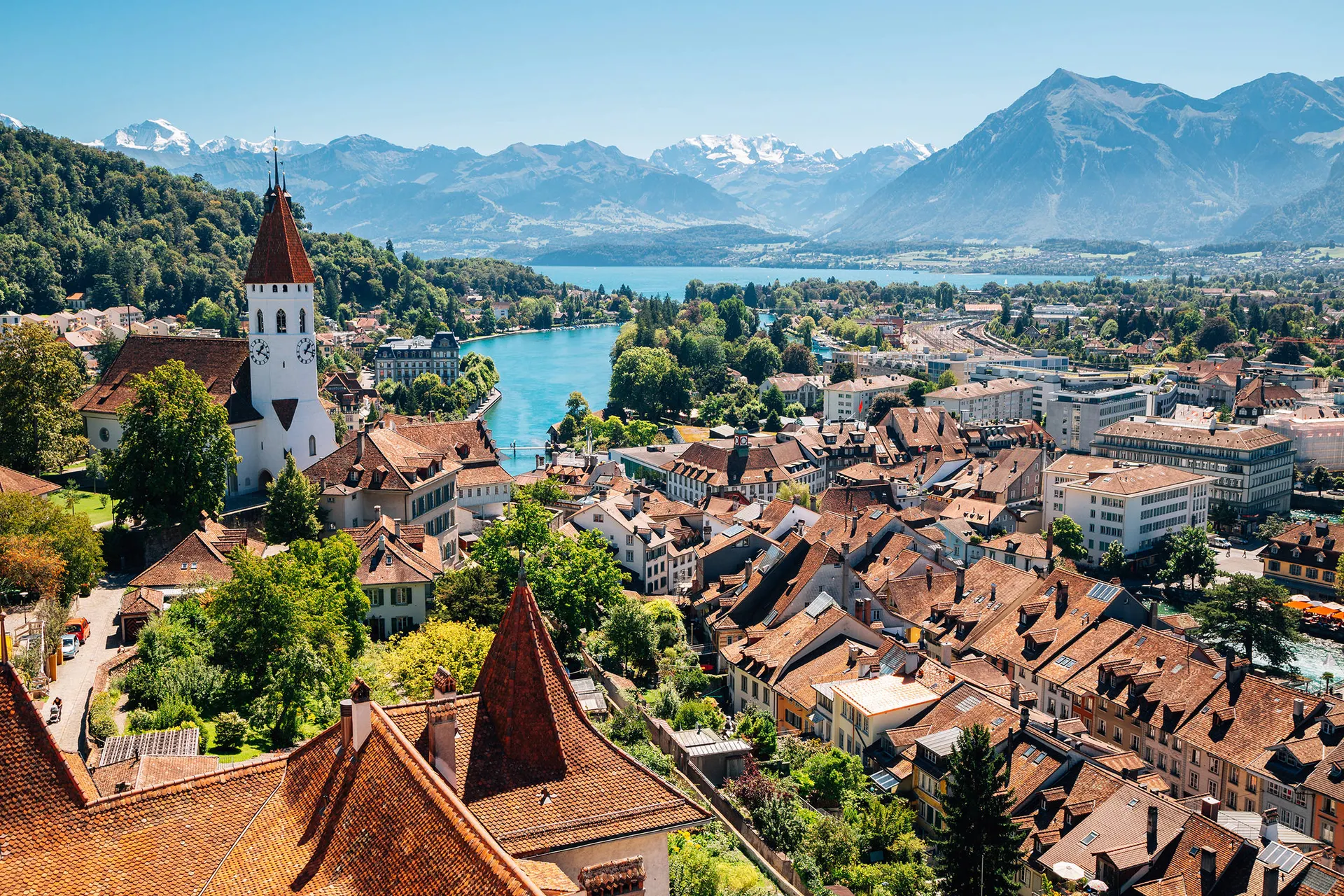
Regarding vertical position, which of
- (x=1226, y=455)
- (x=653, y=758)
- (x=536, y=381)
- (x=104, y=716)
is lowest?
(x=536, y=381)

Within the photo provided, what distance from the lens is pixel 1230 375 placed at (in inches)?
4840

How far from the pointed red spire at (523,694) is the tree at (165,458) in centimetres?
2801

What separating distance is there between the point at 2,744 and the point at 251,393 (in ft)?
120

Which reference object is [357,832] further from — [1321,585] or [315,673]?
[1321,585]

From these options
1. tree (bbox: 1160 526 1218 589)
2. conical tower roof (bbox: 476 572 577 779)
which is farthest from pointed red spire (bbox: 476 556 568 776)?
tree (bbox: 1160 526 1218 589)

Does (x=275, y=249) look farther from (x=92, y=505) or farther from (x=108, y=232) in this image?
(x=108, y=232)

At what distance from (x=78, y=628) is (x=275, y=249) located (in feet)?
63.1

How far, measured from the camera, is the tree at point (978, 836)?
25906mm

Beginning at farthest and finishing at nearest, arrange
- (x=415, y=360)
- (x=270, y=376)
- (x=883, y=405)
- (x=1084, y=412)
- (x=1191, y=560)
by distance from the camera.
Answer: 1. (x=415, y=360)
2. (x=1084, y=412)
3. (x=883, y=405)
4. (x=1191, y=560)
5. (x=270, y=376)

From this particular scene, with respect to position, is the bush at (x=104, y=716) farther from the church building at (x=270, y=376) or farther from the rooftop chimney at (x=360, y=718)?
the church building at (x=270, y=376)

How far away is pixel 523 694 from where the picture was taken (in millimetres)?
13875

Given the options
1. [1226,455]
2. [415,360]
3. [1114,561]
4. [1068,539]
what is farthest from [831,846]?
[415,360]

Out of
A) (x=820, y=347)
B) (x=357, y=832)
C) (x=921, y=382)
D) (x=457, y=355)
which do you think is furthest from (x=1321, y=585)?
(x=820, y=347)

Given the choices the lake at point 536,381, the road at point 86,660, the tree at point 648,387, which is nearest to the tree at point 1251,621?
the road at point 86,660
